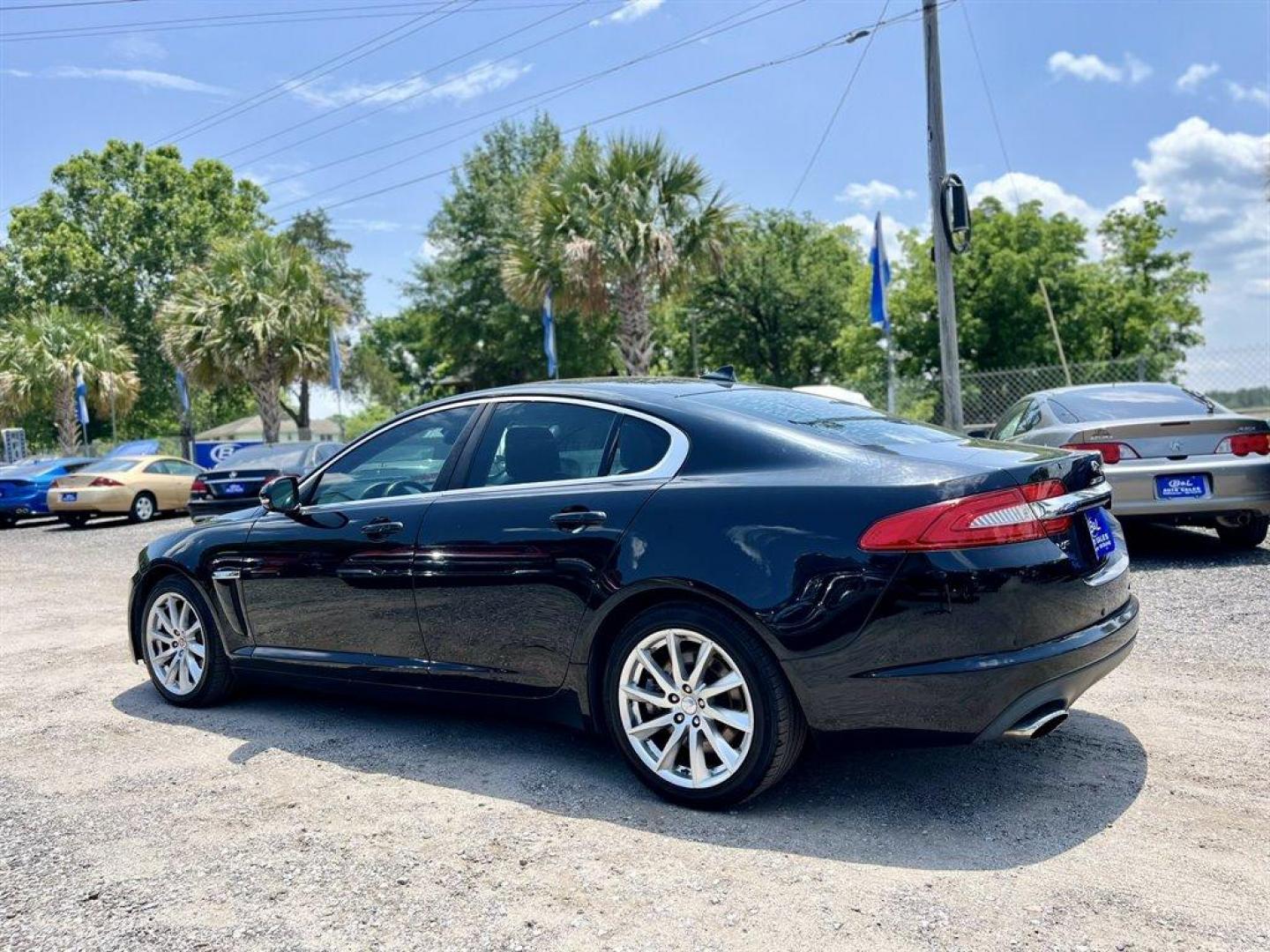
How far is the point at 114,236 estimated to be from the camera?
4566 centimetres

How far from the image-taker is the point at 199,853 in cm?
324

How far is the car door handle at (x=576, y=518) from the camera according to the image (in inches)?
140

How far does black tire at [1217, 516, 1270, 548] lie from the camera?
769 cm

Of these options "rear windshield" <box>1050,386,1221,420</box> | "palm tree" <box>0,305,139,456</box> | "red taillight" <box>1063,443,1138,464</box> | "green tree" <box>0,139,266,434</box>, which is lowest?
"red taillight" <box>1063,443,1138,464</box>

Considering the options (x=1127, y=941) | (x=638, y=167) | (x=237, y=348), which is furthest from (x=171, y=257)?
(x=1127, y=941)

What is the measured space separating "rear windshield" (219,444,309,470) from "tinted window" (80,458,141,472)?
4960 millimetres

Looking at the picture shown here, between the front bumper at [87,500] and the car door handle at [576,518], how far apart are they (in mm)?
17664

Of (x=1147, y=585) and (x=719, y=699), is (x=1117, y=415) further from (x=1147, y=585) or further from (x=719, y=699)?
(x=719, y=699)

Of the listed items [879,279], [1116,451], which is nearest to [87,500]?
[879,279]

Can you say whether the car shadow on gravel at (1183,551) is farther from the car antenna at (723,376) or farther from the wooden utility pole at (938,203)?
the car antenna at (723,376)

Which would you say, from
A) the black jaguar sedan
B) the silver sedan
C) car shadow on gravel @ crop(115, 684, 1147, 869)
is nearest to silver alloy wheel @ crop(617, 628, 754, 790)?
the black jaguar sedan

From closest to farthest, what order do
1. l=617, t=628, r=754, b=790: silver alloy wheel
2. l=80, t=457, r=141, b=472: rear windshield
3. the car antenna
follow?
l=617, t=628, r=754, b=790: silver alloy wheel
the car antenna
l=80, t=457, r=141, b=472: rear windshield

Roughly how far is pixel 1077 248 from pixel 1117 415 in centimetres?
3040

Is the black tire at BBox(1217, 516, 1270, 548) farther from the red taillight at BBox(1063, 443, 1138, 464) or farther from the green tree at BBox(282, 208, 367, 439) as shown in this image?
the green tree at BBox(282, 208, 367, 439)
